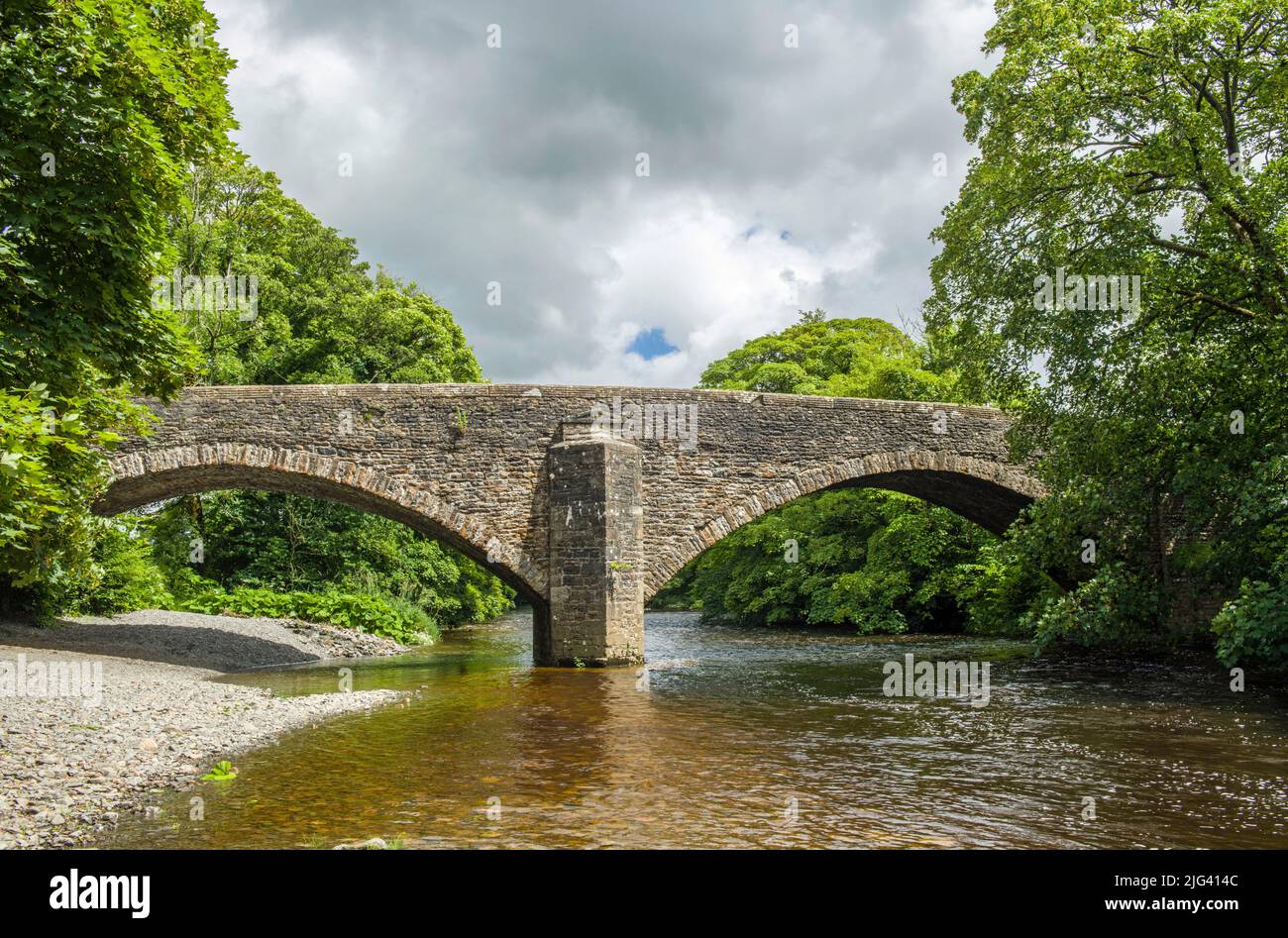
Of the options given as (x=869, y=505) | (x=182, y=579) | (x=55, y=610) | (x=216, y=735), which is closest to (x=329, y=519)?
(x=182, y=579)

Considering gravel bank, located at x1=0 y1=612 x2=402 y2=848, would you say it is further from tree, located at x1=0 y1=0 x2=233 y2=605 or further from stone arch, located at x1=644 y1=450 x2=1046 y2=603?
stone arch, located at x1=644 y1=450 x2=1046 y2=603

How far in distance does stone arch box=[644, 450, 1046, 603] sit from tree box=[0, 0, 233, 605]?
974 centimetres

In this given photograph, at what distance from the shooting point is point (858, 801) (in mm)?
6117

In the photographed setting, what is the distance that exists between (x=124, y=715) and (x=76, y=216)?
4.70 m

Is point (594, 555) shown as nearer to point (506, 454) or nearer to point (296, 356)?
point (506, 454)

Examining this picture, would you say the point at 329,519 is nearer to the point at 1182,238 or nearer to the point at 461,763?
the point at 461,763

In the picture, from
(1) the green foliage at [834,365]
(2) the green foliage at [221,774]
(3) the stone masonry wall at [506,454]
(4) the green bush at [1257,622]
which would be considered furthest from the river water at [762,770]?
(1) the green foliage at [834,365]

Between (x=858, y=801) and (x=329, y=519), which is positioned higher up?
(x=329, y=519)

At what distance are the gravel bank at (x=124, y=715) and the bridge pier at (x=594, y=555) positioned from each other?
3941mm

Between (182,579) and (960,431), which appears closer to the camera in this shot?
(960,431)

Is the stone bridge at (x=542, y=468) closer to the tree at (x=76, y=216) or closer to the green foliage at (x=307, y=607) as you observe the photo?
the green foliage at (x=307, y=607)

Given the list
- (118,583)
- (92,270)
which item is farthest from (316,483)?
(92,270)

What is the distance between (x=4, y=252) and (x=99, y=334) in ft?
4.29

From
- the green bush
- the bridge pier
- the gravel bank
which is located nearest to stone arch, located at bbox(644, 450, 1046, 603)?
the bridge pier
